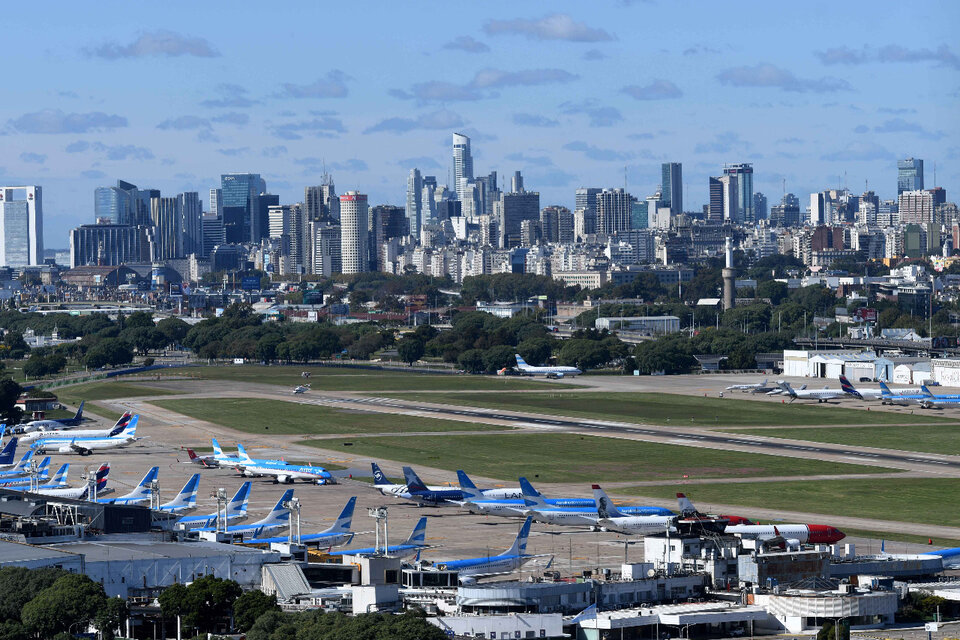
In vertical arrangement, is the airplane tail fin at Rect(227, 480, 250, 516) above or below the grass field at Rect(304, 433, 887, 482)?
above

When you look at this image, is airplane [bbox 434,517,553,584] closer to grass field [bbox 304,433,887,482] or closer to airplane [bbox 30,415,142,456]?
grass field [bbox 304,433,887,482]

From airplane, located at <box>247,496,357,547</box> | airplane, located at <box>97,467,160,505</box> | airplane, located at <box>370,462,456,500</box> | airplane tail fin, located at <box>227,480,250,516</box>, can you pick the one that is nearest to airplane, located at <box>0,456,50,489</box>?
airplane, located at <box>97,467,160,505</box>

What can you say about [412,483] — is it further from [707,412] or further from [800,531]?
[707,412]

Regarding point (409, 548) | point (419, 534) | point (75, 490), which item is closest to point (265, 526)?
point (419, 534)

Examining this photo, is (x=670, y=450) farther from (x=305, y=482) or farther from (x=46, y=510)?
(x=46, y=510)

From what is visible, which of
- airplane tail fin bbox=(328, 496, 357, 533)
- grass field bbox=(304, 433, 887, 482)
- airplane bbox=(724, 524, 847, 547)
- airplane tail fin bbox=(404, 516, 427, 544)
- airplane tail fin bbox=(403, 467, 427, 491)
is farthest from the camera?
grass field bbox=(304, 433, 887, 482)

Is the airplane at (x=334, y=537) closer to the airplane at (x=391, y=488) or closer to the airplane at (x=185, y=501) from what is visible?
the airplane at (x=185, y=501)

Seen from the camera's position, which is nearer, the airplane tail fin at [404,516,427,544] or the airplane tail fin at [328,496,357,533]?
the airplane tail fin at [404,516,427,544]
